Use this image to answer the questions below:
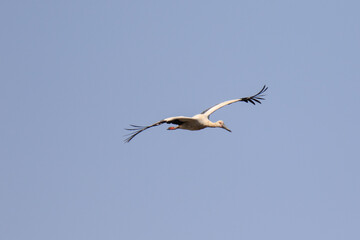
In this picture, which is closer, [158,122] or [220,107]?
[158,122]

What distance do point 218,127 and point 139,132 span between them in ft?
22.8

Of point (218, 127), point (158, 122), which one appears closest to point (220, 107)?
point (218, 127)

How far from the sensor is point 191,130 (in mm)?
34156

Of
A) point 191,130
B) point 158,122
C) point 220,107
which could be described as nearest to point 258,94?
point 220,107

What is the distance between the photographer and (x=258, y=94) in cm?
3912

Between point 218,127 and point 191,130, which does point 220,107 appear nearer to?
point 218,127

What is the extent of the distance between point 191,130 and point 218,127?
3054 mm

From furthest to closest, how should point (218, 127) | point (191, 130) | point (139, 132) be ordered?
point (218, 127)
point (191, 130)
point (139, 132)

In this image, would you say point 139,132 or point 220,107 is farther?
point 220,107

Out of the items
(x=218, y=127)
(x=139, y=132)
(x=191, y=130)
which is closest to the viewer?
(x=139, y=132)

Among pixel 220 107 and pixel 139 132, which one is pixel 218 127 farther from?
pixel 139 132

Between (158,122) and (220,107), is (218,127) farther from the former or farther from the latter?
(158,122)

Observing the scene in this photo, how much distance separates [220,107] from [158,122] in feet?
23.5

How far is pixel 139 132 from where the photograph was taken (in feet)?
102
